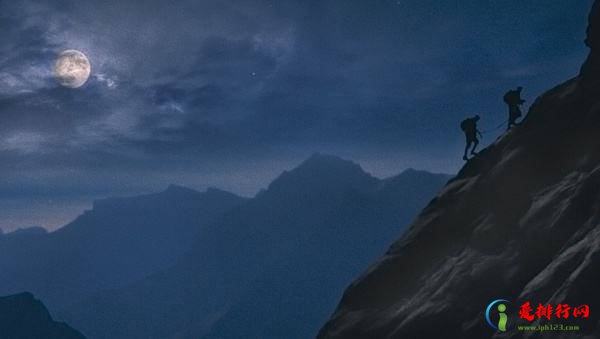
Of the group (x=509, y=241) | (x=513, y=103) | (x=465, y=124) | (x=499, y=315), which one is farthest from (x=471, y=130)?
(x=499, y=315)

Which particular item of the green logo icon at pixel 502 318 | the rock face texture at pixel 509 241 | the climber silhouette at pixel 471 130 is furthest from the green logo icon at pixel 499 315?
the climber silhouette at pixel 471 130

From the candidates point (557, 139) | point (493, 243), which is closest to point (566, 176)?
point (557, 139)

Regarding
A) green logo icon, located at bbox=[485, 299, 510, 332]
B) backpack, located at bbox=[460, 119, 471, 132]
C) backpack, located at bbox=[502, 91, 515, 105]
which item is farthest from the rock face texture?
backpack, located at bbox=[460, 119, 471, 132]

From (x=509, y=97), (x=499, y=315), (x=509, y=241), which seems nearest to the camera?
(x=499, y=315)

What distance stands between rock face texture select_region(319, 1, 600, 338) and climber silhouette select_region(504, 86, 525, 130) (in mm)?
1277

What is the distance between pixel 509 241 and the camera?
54.1ft

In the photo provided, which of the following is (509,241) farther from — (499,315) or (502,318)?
(502,318)

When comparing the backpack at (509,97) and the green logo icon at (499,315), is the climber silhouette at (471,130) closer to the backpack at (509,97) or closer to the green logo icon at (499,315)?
the backpack at (509,97)

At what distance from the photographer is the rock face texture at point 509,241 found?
1330cm

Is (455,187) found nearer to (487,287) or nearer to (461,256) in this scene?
(461,256)

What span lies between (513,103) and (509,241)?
427 inches

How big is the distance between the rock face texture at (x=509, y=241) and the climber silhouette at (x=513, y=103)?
4.19 feet

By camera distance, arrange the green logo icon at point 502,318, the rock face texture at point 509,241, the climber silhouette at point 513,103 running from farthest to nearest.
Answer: the climber silhouette at point 513,103
the green logo icon at point 502,318
the rock face texture at point 509,241

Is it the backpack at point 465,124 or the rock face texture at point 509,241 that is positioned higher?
the backpack at point 465,124
